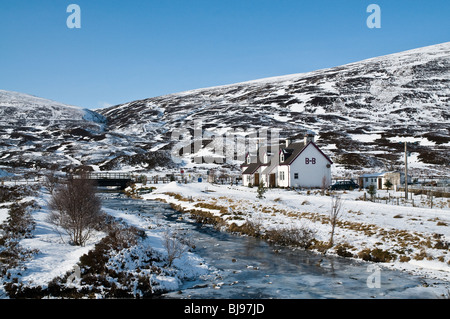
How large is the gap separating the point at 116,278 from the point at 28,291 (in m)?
3.13

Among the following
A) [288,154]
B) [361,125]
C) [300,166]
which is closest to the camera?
[300,166]

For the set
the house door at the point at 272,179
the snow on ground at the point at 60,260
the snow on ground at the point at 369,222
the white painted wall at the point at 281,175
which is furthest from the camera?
the house door at the point at 272,179

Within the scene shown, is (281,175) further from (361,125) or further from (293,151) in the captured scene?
(361,125)

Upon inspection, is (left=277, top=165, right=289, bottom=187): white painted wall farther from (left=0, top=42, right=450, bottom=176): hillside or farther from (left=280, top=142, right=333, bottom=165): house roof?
(left=0, top=42, right=450, bottom=176): hillside

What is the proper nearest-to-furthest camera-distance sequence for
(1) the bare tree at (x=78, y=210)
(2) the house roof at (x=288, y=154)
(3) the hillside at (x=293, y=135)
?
(1) the bare tree at (x=78, y=210), (2) the house roof at (x=288, y=154), (3) the hillside at (x=293, y=135)

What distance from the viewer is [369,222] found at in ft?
83.3

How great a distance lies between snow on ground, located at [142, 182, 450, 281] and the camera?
721 inches

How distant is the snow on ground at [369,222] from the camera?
60.0 ft

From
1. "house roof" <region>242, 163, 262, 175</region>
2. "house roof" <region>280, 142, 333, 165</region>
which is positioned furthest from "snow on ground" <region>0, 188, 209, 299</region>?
"house roof" <region>242, 163, 262, 175</region>

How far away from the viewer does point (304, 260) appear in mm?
19875


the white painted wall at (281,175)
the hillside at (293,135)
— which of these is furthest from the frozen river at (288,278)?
the hillside at (293,135)

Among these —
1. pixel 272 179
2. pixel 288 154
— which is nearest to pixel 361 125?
pixel 272 179

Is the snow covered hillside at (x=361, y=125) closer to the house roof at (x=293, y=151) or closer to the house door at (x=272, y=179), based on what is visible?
the house roof at (x=293, y=151)
